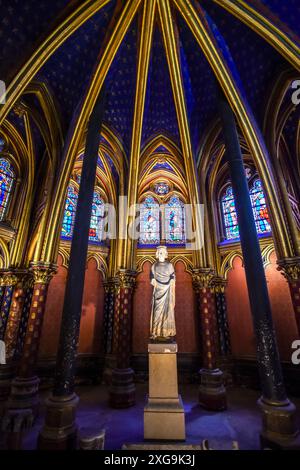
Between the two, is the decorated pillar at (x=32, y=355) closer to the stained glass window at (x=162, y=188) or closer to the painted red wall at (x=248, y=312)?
the stained glass window at (x=162, y=188)

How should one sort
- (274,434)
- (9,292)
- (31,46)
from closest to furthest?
1. (274,434)
2. (31,46)
3. (9,292)

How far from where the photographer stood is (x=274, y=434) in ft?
14.8

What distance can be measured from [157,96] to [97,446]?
12803 mm

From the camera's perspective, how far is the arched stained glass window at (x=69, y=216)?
1171 centimetres

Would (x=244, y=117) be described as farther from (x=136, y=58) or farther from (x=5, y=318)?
(x=5, y=318)

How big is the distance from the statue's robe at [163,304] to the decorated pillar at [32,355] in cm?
441

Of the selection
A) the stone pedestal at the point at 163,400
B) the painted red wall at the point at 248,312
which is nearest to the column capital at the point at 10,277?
the stone pedestal at the point at 163,400

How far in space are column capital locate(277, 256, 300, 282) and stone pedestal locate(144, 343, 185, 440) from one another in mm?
5032

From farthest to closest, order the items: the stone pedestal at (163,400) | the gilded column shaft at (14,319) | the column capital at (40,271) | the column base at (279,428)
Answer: the gilded column shaft at (14,319)
the column capital at (40,271)
the stone pedestal at (163,400)
the column base at (279,428)

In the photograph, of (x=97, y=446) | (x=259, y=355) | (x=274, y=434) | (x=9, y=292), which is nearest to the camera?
(x=97, y=446)

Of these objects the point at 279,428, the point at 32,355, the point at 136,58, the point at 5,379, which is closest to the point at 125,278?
the point at 32,355

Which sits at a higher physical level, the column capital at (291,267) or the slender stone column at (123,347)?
the column capital at (291,267)

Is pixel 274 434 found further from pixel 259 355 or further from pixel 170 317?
pixel 170 317
